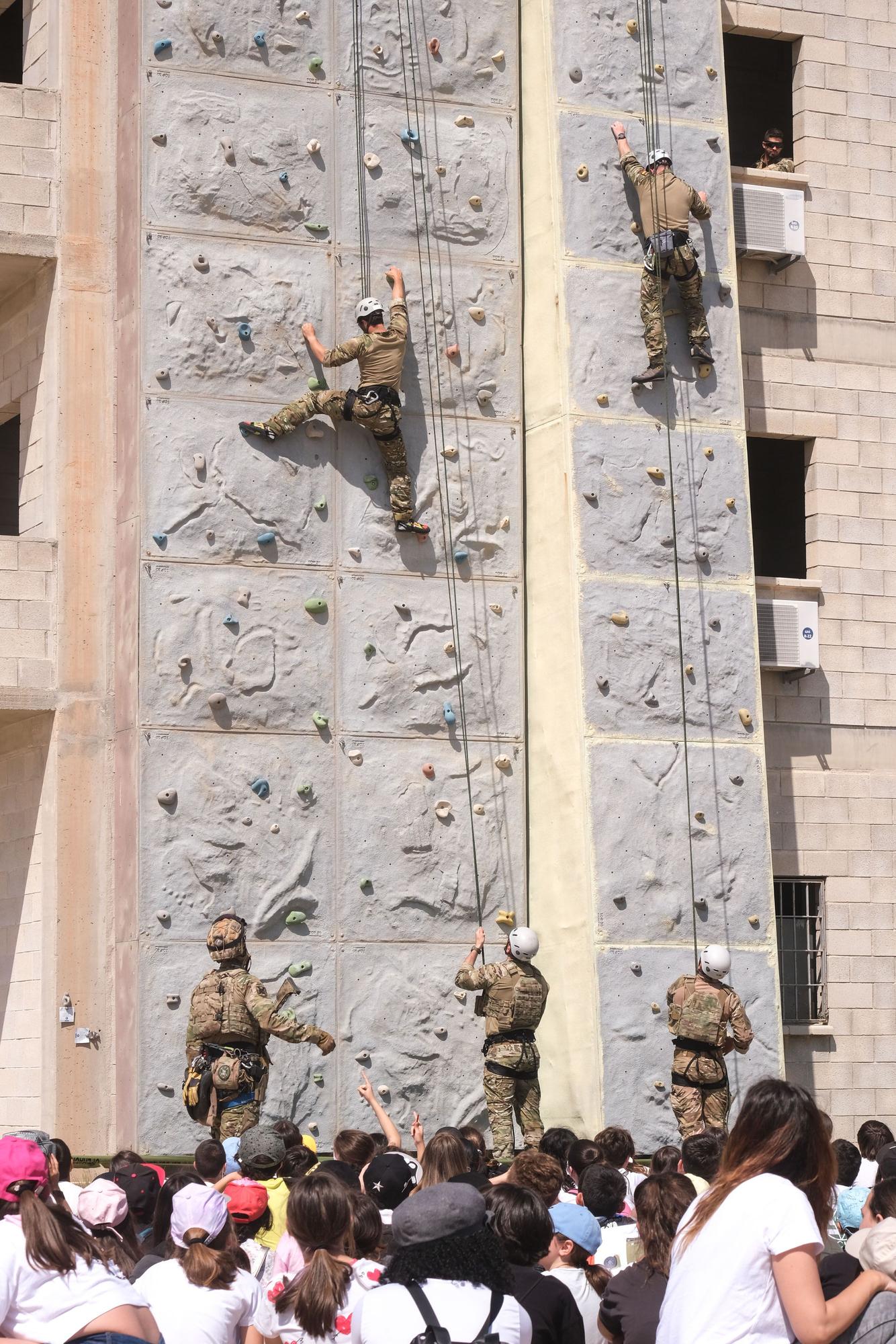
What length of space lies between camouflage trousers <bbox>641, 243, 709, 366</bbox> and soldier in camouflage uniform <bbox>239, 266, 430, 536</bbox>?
219 cm

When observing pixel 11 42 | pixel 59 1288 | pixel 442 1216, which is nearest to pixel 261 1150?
pixel 59 1288

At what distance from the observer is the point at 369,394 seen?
1666 centimetres

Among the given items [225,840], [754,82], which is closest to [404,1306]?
[225,840]

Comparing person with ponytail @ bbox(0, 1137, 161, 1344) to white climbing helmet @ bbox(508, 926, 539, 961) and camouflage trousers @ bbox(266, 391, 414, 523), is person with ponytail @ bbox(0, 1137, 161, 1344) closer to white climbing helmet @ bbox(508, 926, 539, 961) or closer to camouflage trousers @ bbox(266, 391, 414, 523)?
white climbing helmet @ bbox(508, 926, 539, 961)

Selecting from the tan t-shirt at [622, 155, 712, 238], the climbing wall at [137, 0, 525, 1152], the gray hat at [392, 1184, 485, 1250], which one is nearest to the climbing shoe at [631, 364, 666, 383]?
the climbing wall at [137, 0, 525, 1152]

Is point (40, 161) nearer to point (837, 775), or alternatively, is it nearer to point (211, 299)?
point (211, 299)

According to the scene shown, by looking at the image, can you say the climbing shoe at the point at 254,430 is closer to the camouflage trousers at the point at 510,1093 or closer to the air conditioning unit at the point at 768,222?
the air conditioning unit at the point at 768,222

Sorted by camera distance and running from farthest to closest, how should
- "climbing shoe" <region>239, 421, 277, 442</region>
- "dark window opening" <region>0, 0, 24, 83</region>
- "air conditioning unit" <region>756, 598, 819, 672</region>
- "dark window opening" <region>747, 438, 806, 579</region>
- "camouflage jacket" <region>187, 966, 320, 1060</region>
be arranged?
1. "dark window opening" <region>0, 0, 24, 83</region>
2. "dark window opening" <region>747, 438, 806, 579</region>
3. "air conditioning unit" <region>756, 598, 819, 672</region>
4. "climbing shoe" <region>239, 421, 277, 442</region>
5. "camouflage jacket" <region>187, 966, 320, 1060</region>

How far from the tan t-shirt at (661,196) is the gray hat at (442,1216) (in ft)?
45.5

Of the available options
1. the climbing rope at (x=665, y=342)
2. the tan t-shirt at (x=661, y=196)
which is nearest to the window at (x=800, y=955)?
the climbing rope at (x=665, y=342)

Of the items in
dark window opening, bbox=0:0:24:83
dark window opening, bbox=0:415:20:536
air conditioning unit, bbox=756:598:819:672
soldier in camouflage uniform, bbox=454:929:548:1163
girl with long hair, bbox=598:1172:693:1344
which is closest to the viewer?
girl with long hair, bbox=598:1172:693:1344

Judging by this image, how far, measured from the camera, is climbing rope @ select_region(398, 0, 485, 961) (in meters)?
17.2

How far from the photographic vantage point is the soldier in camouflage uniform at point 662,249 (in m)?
17.4

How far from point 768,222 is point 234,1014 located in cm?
992
